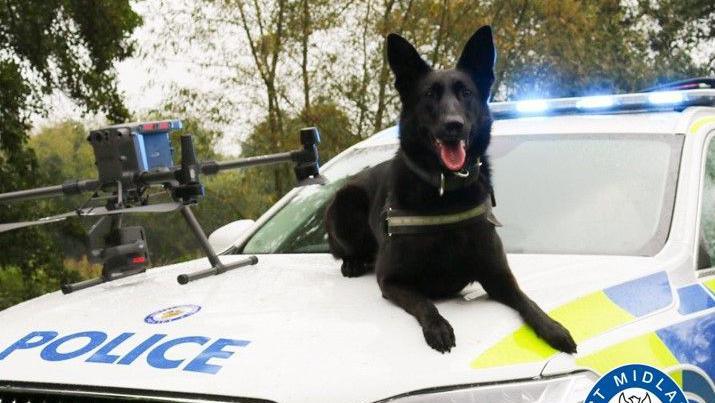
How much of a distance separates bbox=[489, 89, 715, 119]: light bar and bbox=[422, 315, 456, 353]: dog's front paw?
1.34 m

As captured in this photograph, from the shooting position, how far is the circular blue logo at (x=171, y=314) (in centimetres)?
256

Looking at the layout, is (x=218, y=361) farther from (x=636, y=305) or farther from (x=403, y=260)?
(x=636, y=305)

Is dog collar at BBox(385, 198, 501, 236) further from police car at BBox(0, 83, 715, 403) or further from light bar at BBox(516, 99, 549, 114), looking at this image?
light bar at BBox(516, 99, 549, 114)

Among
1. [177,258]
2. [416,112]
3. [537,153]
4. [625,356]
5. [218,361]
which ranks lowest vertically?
[177,258]

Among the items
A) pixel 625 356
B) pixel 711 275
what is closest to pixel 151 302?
pixel 625 356

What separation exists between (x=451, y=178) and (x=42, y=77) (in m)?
10.4

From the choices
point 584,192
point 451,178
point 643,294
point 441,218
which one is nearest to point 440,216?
point 441,218

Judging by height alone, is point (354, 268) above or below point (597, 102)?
below

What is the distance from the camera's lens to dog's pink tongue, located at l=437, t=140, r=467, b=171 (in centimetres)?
271

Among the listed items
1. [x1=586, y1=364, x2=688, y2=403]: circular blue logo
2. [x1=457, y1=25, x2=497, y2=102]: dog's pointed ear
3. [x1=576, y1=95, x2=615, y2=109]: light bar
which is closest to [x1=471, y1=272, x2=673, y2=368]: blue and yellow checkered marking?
[x1=586, y1=364, x2=688, y2=403]: circular blue logo

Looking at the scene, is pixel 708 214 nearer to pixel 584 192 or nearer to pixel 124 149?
pixel 584 192

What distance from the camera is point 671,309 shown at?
259cm

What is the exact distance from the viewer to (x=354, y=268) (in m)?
3.20

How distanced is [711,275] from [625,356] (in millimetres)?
721
